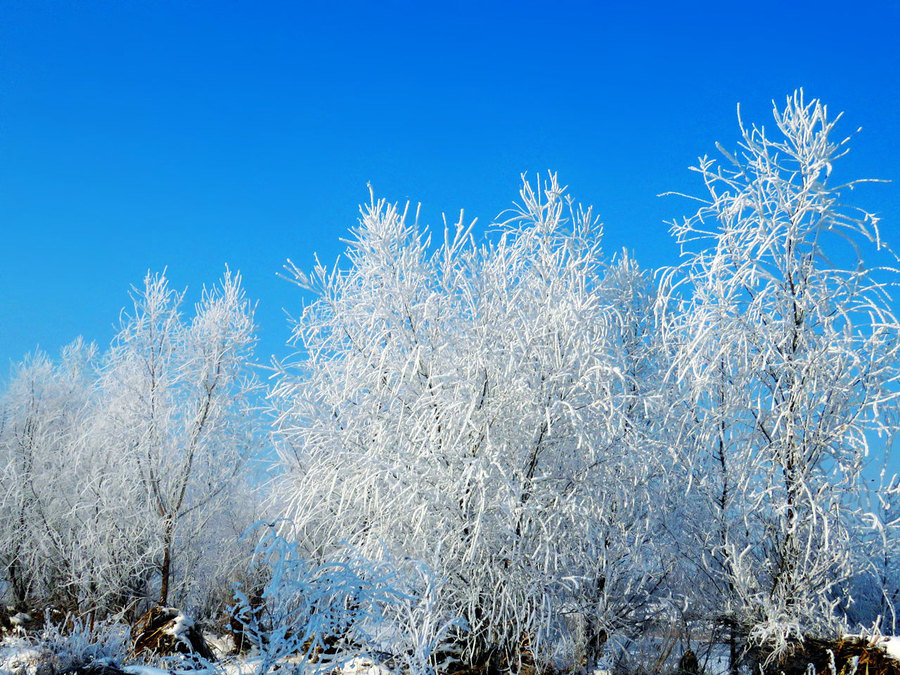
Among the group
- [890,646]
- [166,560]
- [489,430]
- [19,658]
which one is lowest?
[19,658]

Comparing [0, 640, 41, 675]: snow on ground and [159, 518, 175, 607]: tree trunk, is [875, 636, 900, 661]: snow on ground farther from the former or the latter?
[159, 518, 175, 607]: tree trunk

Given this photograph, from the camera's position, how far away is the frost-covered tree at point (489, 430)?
718 cm

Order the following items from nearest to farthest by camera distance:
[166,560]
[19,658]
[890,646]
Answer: [19,658]
[890,646]
[166,560]

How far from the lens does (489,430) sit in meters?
7.30

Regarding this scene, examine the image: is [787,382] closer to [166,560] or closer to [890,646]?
[890,646]

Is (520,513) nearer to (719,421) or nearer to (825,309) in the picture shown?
(719,421)

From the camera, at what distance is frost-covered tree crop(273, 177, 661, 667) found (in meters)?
7.18

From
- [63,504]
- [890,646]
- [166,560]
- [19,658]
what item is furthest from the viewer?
[63,504]

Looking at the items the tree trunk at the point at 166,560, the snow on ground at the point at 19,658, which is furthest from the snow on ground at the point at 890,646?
the tree trunk at the point at 166,560

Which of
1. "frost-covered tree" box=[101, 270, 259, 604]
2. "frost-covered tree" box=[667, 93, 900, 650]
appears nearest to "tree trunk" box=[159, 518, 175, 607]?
"frost-covered tree" box=[101, 270, 259, 604]

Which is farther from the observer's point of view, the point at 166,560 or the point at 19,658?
the point at 166,560

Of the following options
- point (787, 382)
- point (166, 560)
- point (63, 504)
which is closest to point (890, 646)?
point (787, 382)

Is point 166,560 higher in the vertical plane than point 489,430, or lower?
lower

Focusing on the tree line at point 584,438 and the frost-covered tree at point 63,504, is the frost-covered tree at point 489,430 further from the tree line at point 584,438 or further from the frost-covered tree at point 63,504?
the frost-covered tree at point 63,504
